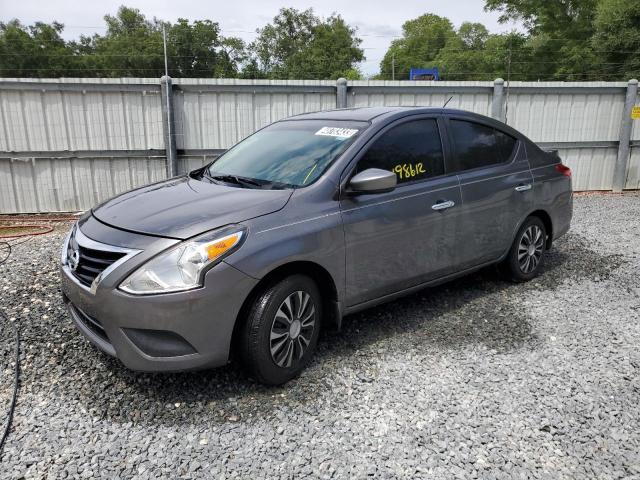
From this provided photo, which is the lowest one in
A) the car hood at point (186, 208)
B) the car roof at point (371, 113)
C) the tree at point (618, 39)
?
the car hood at point (186, 208)

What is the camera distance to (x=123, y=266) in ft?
9.59

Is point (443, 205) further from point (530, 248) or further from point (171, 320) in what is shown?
point (171, 320)

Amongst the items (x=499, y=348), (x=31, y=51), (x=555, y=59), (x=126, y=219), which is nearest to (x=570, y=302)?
(x=499, y=348)

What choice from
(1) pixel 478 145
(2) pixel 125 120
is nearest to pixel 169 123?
(2) pixel 125 120

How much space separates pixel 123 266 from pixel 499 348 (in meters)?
2.74

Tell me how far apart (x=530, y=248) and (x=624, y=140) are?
7361 mm

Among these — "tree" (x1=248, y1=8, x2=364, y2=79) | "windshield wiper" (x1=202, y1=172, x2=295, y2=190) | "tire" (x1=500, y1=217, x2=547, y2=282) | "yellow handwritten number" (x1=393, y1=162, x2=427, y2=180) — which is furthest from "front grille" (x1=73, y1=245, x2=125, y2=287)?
"tree" (x1=248, y1=8, x2=364, y2=79)

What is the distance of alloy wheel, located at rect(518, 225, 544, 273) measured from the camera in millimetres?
5211

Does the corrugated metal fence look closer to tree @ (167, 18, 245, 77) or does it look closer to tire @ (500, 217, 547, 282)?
tire @ (500, 217, 547, 282)

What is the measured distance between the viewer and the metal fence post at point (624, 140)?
35.2ft

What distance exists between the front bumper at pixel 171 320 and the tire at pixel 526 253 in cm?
310

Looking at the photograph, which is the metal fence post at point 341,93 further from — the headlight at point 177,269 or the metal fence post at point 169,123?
the headlight at point 177,269

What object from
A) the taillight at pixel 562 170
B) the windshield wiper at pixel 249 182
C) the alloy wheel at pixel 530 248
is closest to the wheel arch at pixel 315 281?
the windshield wiper at pixel 249 182

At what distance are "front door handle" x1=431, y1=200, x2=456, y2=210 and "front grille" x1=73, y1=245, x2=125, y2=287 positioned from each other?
7.84 feet
